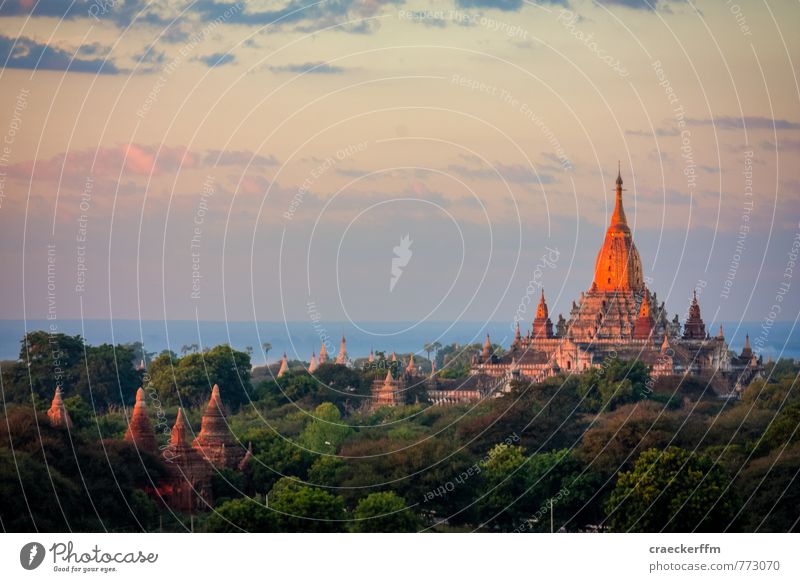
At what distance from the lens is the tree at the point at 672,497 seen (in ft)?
217

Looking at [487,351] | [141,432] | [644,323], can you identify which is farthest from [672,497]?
[487,351]

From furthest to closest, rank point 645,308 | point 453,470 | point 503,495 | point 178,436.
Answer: point 645,308 < point 178,436 < point 453,470 < point 503,495

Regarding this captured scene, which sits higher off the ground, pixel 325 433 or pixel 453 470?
pixel 325 433

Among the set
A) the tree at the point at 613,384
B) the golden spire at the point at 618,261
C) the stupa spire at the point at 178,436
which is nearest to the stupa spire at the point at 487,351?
the golden spire at the point at 618,261

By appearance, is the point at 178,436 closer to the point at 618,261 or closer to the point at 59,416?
the point at 59,416

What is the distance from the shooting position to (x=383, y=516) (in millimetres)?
66938

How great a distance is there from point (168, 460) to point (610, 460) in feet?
45.8

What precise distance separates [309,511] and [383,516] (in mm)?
2152

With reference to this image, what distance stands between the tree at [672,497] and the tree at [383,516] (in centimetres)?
574

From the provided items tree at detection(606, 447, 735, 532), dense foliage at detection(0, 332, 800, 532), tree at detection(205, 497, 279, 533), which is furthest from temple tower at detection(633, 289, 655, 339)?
tree at detection(205, 497, 279, 533)

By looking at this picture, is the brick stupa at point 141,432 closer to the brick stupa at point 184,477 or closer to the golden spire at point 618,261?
Result: the brick stupa at point 184,477

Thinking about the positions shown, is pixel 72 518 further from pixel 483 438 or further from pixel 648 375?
pixel 648 375

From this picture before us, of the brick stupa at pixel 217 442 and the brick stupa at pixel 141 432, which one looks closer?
the brick stupa at pixel 141 432

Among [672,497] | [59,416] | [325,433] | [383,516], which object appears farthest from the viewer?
[325,433]
